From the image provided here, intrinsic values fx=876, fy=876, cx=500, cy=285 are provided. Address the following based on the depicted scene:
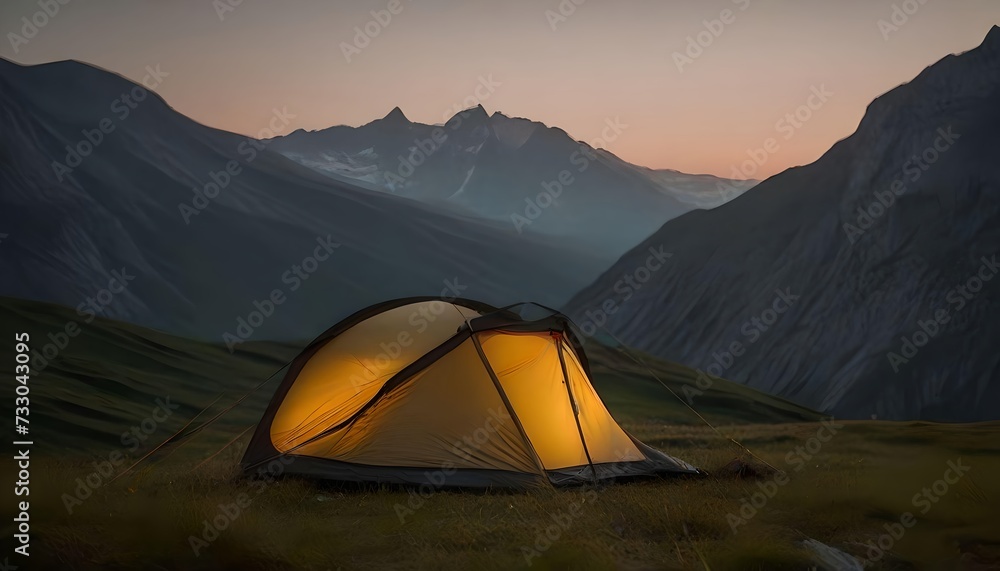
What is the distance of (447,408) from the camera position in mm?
14477

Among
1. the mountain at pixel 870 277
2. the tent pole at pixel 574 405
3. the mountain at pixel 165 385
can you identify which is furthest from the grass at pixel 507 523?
the mountain at pixel 870 277

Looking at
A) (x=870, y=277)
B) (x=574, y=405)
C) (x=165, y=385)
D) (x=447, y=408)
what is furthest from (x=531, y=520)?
(x=870, y=277)

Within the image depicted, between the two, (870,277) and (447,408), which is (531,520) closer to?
(447,408)

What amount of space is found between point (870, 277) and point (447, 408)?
319ft

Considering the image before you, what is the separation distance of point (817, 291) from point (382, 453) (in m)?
99.2

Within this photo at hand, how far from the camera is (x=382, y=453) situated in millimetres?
14141

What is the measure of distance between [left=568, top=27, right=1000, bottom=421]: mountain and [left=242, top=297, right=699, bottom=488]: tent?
3056 inches

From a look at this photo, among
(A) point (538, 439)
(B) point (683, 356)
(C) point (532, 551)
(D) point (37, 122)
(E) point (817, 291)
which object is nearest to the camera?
(C) point (532, 551)

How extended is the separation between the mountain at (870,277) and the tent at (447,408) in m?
77.6

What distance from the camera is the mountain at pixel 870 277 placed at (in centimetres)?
8769

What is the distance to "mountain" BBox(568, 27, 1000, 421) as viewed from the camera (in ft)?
288

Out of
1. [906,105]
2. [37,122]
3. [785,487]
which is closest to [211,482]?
[785,487]

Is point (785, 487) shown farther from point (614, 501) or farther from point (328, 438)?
point (328, 438)

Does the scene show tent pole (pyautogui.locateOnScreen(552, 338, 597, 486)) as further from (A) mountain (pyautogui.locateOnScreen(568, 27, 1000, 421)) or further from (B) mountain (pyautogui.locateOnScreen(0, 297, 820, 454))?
(A) mountain (pyautogui.locateOnScreen(568, 27, 1000, 421))
